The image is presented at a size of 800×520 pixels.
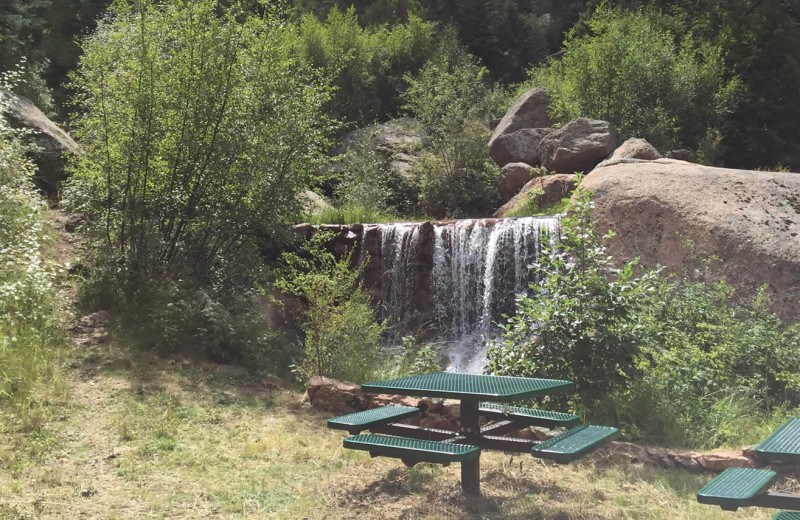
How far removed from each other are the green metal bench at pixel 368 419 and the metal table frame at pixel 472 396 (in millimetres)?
59

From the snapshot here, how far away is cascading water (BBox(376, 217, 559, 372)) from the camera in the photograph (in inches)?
365

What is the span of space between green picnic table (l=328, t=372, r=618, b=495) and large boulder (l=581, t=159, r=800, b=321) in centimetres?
368

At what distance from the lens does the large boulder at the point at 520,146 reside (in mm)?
14289

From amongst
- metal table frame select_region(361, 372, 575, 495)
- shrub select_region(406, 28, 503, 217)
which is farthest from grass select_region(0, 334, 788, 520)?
shrub select_region(406, 28, 503, 217)

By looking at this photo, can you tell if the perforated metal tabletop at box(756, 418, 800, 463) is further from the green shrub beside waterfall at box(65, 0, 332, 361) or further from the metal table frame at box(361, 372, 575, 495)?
the green shrub beside waterfall at box(65, 0, 332, 361)

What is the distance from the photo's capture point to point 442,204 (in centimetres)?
1491

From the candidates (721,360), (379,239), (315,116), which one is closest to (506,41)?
(379,239)

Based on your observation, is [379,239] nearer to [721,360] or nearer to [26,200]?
[26,200]

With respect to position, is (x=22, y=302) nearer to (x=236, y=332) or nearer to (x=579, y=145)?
(x=236, y=332)

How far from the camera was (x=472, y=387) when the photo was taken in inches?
146

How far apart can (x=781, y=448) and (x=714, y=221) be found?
4.93 meters

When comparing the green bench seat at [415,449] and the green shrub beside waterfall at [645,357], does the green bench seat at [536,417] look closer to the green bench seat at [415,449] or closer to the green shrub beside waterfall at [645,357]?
the green bench seat at [415,449]

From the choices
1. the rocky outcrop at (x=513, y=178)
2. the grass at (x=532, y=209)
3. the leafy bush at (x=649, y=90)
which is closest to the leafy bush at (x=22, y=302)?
the grass at (x=532, y=209)

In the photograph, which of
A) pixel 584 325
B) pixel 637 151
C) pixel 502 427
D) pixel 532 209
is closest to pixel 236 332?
pixel 584 325
